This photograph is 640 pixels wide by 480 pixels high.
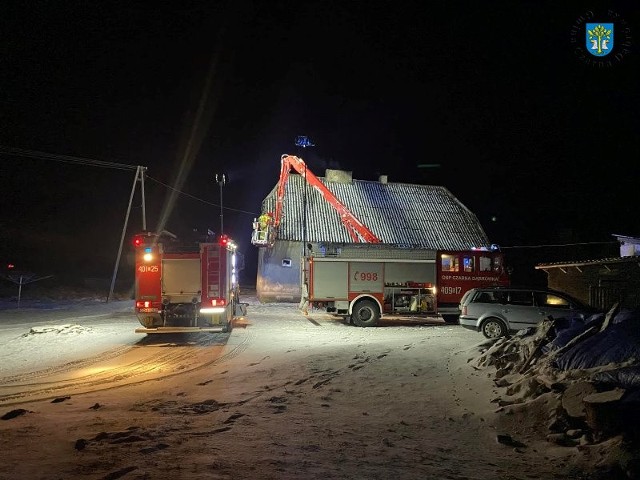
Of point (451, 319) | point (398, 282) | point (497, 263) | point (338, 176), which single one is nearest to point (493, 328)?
point (398, 282)

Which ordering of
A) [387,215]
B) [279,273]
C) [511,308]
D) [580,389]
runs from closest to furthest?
[580,389]
[511,308]
[279,273]
[387,215]

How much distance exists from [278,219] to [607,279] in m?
16.9

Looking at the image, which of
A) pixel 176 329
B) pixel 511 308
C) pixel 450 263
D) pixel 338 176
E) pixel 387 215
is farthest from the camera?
pixel 338 176

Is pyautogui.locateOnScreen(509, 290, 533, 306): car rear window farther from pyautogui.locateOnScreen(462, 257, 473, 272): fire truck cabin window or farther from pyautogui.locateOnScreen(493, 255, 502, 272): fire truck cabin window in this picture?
pyautogui.locateOnScreen(493, 255, 502, 272): fire truck cabin window

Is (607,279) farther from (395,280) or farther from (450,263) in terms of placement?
(395,280)

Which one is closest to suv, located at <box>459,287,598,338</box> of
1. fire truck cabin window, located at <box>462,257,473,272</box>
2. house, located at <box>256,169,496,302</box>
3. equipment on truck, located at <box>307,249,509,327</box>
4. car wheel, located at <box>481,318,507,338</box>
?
car wheel, located at <box>481,318,507,338</box>

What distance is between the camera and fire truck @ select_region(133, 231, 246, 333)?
13.6 m

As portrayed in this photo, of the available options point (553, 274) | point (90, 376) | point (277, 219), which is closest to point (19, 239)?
point (277, 219)

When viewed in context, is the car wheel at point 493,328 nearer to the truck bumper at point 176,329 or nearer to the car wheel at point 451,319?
the car wheel at point 451,319

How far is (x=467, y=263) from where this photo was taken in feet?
62.6

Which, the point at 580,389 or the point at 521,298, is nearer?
the point at 580,389

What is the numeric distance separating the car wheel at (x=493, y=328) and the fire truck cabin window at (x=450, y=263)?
5193 mm

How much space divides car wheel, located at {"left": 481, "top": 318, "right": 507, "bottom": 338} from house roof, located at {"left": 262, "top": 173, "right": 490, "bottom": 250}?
15.1 m

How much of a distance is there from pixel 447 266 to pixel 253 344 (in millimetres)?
9098
